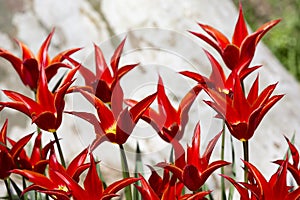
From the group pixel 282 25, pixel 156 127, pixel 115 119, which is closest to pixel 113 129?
pixel 115 119

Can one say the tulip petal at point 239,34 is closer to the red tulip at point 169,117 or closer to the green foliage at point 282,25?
the red tulip at point 169,117

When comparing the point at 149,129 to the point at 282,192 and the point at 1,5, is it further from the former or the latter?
the point at 1,5

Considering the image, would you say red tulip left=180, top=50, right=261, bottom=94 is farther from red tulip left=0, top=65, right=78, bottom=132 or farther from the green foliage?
the green foliage

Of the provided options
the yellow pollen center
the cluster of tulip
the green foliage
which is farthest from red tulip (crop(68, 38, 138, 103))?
the green foliage

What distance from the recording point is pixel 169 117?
1.38 meters

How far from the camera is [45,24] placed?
2.98 m

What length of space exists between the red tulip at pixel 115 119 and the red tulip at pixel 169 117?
0.30 feet

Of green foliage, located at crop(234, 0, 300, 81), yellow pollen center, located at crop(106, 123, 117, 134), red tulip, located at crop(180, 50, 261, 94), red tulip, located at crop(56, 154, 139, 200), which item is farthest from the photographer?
green foliage, located at crop(234, 0, 300, 81)

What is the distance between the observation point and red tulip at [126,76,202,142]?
1356 mm

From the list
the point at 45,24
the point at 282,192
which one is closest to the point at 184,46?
the point at 45,24

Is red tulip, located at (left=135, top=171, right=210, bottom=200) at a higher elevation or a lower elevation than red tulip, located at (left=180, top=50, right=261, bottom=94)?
lower

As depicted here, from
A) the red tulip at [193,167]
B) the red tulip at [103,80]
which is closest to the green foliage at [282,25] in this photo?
the red tulip at [103,80]

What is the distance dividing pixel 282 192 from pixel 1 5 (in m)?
2.15

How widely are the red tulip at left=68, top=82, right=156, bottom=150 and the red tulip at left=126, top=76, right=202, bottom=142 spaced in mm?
92
